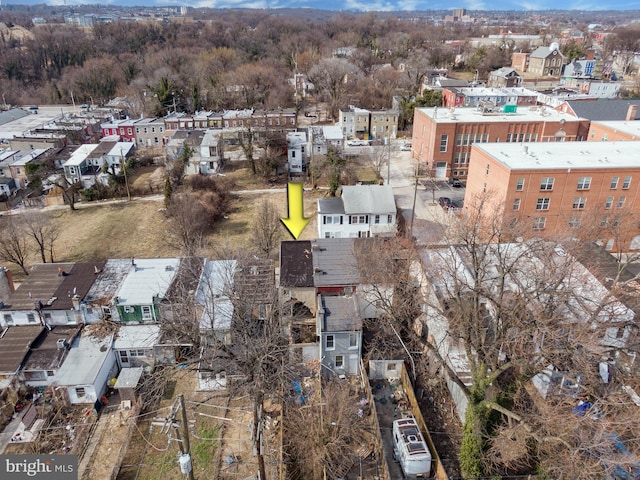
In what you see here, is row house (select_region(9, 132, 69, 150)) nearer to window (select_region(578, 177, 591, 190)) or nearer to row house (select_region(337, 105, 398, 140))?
row house (select_region(337, 105, 398, 140))

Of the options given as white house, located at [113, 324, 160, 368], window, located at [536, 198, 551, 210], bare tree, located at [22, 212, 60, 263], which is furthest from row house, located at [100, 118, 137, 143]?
window, located at [536, 198, 551, 210]

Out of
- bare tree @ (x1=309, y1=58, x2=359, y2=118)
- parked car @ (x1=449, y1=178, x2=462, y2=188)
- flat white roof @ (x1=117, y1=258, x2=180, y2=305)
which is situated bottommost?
parked car @ (x1=449, y1=178, x2=462, y2=188)

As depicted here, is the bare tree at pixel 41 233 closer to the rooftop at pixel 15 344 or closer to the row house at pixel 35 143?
the rooftop at pixel 15 344

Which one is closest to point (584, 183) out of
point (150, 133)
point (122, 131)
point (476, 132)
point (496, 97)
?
point (476, 132)

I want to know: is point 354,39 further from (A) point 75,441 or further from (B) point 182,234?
(A) point 75,441

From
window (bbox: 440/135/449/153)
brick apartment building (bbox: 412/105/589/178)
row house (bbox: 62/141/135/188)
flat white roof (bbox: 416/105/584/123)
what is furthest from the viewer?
row house (bbox: 62/141/135/188)

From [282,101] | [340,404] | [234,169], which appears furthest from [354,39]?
[340,404]

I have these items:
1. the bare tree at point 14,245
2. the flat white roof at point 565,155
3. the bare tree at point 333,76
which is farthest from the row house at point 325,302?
the bare tree at point 333,76

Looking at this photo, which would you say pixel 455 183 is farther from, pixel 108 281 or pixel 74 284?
pixel 74 284
